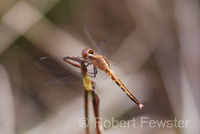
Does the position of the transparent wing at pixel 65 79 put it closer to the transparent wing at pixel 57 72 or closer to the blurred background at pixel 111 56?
the transparent wing at pixel 57 72

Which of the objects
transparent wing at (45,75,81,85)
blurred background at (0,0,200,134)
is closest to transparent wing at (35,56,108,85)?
transparent wing at (45,75,81,85)

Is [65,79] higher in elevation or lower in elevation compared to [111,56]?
lower

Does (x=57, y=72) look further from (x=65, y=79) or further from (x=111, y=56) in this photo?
(x=111, y=56)

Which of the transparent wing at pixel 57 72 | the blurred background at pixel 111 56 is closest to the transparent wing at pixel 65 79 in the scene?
the transparent wing at pixel 57 72

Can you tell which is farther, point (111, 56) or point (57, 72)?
point (111, 56)

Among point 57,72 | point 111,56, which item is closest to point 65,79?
point 57,72

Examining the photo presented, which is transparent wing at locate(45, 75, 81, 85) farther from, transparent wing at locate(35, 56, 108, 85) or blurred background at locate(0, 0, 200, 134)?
blurred background at locate(0, 0, 200, 134)

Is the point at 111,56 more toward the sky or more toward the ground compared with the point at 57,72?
more toward the sky

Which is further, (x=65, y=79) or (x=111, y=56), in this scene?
(x=111, y=56)
